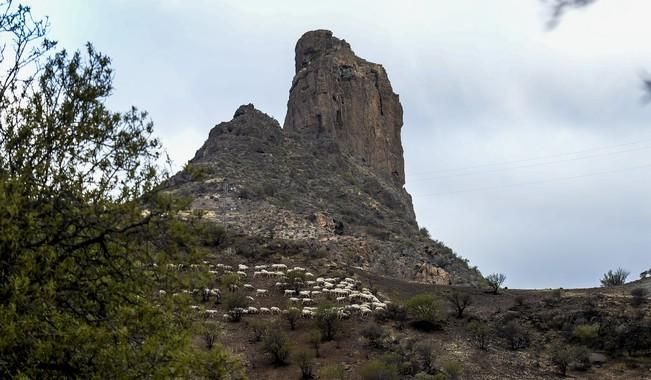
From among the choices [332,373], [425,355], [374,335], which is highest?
[374,335]

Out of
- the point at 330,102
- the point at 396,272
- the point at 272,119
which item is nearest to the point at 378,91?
the point at 330,102

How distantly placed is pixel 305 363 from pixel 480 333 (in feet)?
29.4

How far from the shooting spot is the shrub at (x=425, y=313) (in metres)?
28.3

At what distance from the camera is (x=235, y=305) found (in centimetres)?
2828

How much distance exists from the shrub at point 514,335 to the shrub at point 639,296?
7.04 metres

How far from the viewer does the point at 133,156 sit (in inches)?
324

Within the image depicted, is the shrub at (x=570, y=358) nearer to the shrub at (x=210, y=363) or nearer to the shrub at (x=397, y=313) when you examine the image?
the shrub at (x=397, y=313)

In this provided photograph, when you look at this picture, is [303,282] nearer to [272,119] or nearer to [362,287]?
[362,287]

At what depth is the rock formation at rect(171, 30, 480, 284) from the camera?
155ft

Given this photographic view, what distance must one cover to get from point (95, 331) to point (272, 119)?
2863 inches

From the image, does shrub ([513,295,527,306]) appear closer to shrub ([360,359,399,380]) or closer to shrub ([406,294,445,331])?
shrub ([406,294,445,331])

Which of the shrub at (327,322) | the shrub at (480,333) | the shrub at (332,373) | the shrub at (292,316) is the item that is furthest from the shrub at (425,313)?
the shrub at (332,373)

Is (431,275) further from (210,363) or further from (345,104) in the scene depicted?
(345,104)

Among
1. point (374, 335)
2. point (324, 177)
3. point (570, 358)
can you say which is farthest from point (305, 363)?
point (324, 177)
